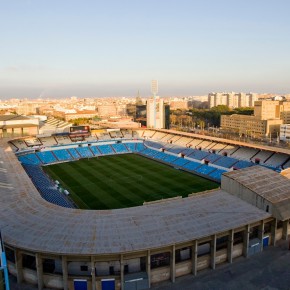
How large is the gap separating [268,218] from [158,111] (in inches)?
3335

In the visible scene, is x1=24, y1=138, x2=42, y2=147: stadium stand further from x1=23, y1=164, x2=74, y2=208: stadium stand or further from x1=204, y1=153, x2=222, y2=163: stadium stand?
x1=204, y1=153, x2=222, y2=163: stadium stand

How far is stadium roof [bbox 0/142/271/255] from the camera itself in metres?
18.0

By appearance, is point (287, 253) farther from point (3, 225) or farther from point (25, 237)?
point (3, 225)

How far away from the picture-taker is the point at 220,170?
45188mm

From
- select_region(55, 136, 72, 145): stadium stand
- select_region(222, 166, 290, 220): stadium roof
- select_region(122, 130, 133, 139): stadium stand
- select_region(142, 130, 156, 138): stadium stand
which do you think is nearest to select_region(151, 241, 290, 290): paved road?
select_region(222, 166, 290, 220): stadium roof

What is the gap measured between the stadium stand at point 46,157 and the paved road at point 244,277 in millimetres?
36798

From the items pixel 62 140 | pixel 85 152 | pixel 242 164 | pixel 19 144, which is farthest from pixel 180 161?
pixel 19 144

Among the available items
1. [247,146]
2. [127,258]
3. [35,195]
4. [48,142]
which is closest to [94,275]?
[127,258]

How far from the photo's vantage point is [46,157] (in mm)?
55719

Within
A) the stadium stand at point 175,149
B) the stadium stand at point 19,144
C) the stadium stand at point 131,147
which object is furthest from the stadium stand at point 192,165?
the stadium stand at point 19,144

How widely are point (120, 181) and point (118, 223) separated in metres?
21.7

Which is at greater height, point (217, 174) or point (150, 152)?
point (217, 174)

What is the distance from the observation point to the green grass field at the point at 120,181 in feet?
115

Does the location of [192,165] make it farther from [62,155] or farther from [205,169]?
[62,155]
